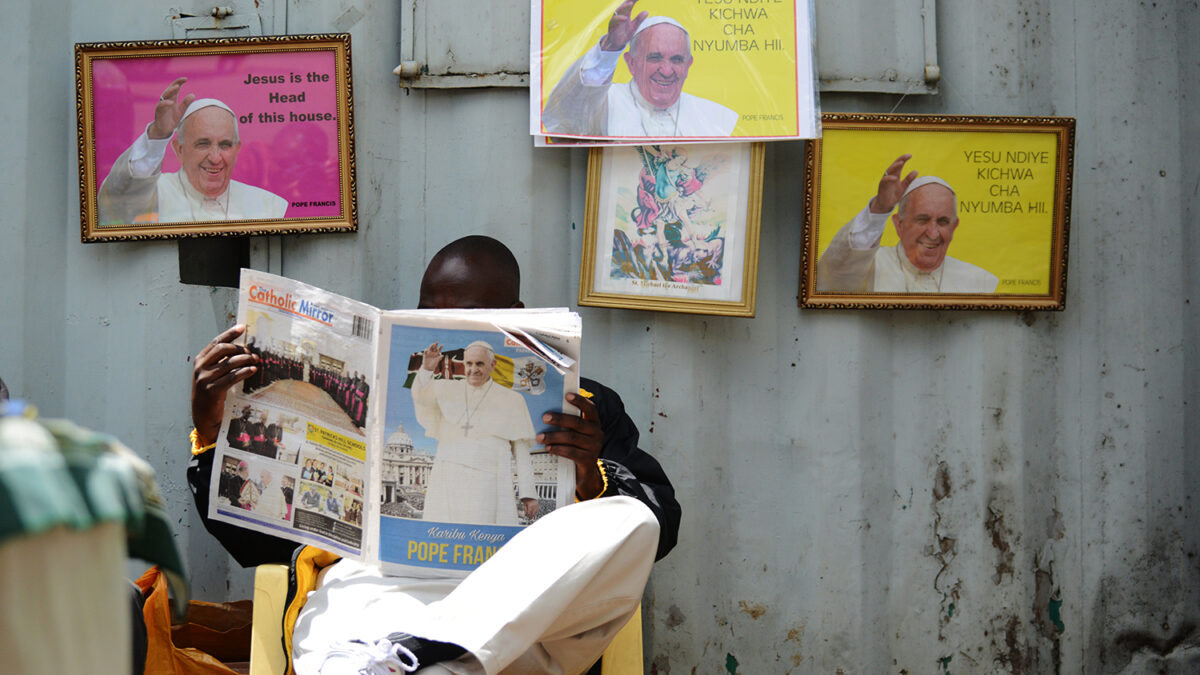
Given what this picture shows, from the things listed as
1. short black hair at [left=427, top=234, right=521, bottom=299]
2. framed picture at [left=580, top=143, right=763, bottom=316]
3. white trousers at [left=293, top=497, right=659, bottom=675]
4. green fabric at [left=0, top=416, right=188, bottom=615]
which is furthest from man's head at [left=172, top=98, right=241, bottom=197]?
green fabric at [left=0, top=416, right=188, bottom=615]

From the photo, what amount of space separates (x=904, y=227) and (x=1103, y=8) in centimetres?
73

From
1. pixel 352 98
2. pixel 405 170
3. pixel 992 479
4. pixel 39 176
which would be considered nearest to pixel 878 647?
pixel 992 479

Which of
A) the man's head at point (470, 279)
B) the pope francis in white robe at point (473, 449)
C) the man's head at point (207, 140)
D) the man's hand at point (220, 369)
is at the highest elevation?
the man's head at point (207, 140)

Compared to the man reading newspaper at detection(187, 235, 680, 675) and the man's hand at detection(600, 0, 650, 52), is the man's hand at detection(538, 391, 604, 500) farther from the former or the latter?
the man's hand at detection(600, 0, 650, 52)

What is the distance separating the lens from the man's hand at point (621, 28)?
2.25 m

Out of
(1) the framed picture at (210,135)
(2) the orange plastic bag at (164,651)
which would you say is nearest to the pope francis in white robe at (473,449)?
(2) the orange plastic bag at (164,651)

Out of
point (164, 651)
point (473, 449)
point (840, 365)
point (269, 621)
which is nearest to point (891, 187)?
point (840, 365)

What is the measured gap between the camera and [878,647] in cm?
234

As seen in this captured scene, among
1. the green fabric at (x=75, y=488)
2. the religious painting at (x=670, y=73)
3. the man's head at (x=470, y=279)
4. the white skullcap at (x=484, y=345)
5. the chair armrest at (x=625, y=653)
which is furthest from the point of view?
the religious painting at (x=670, y=73)

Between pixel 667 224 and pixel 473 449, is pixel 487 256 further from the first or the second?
pixel 473 449

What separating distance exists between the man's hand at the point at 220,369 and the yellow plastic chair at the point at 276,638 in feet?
1.10

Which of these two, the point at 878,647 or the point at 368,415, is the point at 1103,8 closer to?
the point at 878,647

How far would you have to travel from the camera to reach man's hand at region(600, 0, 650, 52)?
225cm

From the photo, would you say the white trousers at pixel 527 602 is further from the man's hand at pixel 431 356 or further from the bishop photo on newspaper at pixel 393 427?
the man's hand at pixel 431 356
